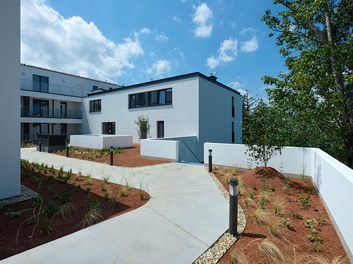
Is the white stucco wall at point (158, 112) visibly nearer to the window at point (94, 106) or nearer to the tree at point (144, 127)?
the tree at point (144, 127)

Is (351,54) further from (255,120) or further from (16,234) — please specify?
(16,234)

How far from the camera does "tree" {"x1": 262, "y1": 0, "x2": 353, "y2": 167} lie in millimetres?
9645

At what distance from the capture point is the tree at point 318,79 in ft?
31.6

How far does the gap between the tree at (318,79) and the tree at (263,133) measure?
1.90 metres

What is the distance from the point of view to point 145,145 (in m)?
13.5

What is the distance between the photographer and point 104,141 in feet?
56.5

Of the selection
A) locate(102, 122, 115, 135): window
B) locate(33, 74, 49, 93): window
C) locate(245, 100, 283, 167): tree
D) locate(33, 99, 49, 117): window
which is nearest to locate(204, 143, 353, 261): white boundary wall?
locate(245, 100, 283, 167): tree

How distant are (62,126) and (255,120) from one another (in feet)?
97.3

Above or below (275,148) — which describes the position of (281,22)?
above

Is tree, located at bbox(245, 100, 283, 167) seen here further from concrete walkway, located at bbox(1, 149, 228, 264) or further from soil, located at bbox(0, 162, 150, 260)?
soil, located at bbox(0, 162, 150, 260)

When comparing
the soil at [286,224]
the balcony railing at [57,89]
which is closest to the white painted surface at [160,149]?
the soil at [286,224]

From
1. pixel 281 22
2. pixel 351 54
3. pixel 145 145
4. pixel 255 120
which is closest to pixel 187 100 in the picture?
pixel 145 145

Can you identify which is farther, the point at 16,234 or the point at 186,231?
the point at 186,231

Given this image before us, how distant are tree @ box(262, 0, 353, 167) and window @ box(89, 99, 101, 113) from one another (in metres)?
21.7
